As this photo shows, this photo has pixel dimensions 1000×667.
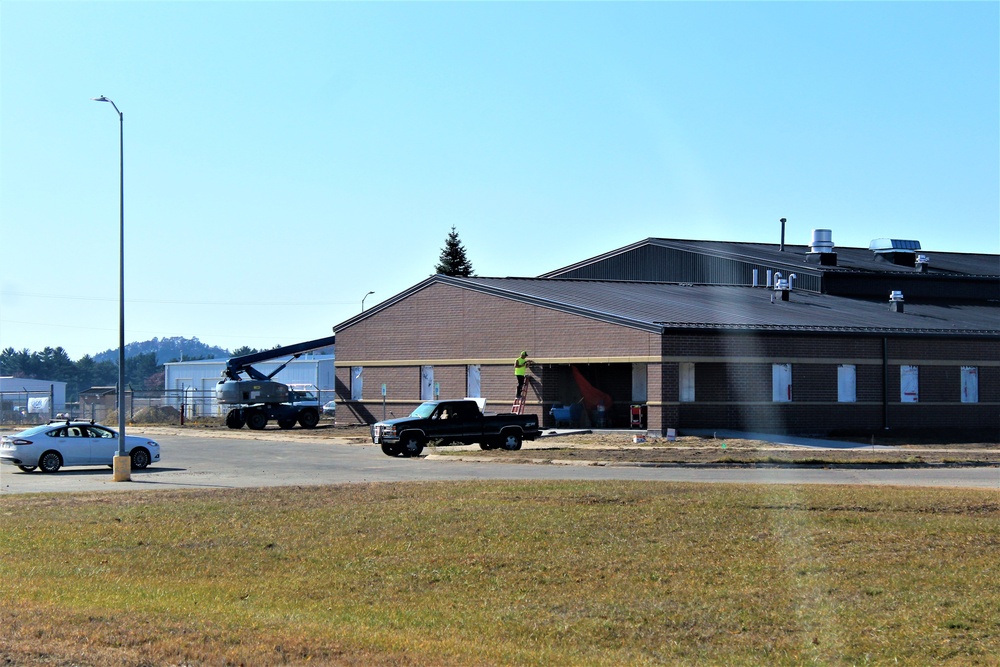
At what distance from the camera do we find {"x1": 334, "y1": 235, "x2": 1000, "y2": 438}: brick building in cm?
4162

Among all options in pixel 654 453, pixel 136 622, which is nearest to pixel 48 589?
pixel 136 622

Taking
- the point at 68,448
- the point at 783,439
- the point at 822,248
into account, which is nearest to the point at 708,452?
the point at 783,439

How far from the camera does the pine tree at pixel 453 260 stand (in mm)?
87500

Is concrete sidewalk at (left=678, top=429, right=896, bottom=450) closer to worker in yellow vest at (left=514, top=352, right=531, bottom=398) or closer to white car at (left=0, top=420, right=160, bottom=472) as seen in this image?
worker in yellow vest at (left=514, top=352, right=531, bottom=398)

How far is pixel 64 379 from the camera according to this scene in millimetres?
184000

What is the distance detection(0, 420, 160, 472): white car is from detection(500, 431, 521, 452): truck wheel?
35.0 ft

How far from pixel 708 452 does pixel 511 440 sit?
6.33 metres

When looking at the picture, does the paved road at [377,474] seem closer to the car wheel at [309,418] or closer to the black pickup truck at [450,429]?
the black pickup truck at [450,429]

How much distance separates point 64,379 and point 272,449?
156256mm

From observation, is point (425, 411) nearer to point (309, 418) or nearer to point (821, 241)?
point (309, 418)

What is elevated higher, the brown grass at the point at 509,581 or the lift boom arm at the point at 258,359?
the lift boom arm at the point at 258,359

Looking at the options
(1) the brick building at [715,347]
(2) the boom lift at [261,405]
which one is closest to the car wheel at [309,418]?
(2) the boom lift at [261,405]

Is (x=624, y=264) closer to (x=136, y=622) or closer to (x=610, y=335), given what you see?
(x=610, y=335)

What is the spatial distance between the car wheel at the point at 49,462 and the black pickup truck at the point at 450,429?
905 cm
